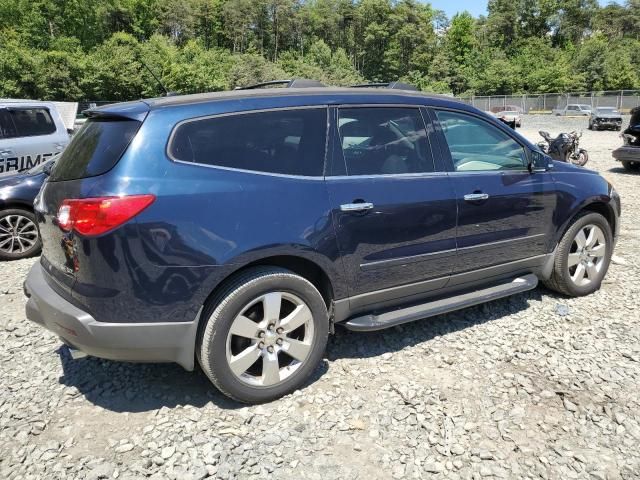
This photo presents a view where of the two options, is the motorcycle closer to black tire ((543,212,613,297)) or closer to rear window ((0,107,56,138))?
black tire ((543,212,613,297))

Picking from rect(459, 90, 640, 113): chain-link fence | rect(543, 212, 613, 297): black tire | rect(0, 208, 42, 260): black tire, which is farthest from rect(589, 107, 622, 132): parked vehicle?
rect(0, 208, 42, 260): black tire

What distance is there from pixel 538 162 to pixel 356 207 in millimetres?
1874

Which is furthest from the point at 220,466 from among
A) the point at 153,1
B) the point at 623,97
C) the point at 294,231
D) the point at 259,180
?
the point at 153,1

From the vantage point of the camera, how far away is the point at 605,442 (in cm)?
278

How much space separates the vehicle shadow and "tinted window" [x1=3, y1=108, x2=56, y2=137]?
534 cm

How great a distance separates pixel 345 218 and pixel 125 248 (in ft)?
4.19

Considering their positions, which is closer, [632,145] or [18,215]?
[18,215]

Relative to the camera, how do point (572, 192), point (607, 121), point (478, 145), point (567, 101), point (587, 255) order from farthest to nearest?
point (567, 101) → point (607, 121) → point (587, 255) → point (572, 192) → point (478, 145)

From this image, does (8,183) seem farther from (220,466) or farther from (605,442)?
(605,442)

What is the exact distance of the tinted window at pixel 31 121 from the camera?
25.5ft

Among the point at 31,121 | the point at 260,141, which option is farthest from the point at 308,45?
the point at 260,141

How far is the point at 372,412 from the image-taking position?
3066 mm

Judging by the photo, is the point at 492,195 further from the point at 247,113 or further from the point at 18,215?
the point at 18,215

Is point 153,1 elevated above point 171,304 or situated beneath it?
elevated above
